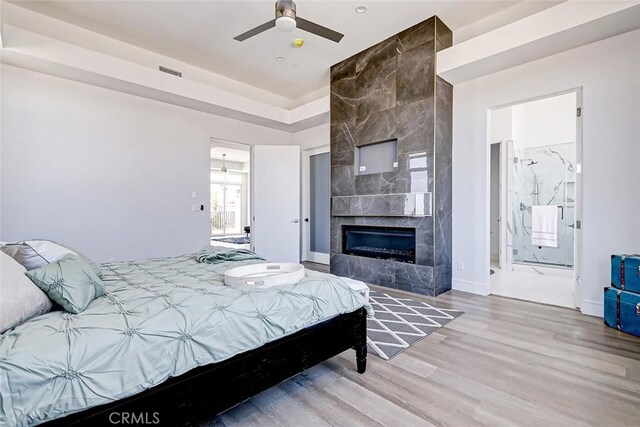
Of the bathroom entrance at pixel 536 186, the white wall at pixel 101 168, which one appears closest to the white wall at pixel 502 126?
the bathroom entrance at pixel 536 186

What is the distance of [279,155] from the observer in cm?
574

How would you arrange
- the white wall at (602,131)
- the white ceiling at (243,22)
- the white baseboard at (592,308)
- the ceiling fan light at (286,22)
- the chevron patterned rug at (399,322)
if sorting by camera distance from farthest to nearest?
the white ceiling at (243,22)
the white baseboard at (592,308)
the white wall at (602,131)
the ceiling fan light at (286,22)
the chevron patterned rug at (399,322)

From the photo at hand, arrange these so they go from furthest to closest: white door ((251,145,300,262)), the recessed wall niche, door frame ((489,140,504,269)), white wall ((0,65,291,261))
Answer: white door ((251,145,300,262)), door frame ((489,140,504,269)), the recessed wall niche, white wall ((0,65,291,261))

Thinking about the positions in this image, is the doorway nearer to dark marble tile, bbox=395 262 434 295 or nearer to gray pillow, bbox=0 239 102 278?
dark marble tile, bbox=395 262 434 295

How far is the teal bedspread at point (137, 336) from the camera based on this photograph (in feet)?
3.14

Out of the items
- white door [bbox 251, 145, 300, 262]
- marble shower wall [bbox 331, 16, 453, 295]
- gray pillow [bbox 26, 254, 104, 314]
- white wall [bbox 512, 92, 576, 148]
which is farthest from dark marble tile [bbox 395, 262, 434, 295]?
white wall [bbox 512, 92, 576, 148]

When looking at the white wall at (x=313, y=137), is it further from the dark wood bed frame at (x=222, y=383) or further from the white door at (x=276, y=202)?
the dark wood bed frame at (x=222, y=383)

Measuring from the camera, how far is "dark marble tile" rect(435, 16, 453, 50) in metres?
3.65

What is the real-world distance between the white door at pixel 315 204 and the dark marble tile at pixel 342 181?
3.64 feet

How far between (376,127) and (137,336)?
3761 millimetres

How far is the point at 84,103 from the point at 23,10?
1.02 metres

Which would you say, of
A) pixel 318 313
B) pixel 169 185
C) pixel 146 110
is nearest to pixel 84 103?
pixel 146 110

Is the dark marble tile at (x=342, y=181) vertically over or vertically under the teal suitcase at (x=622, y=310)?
over

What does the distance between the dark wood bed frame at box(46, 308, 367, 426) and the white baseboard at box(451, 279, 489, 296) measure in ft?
8.28
